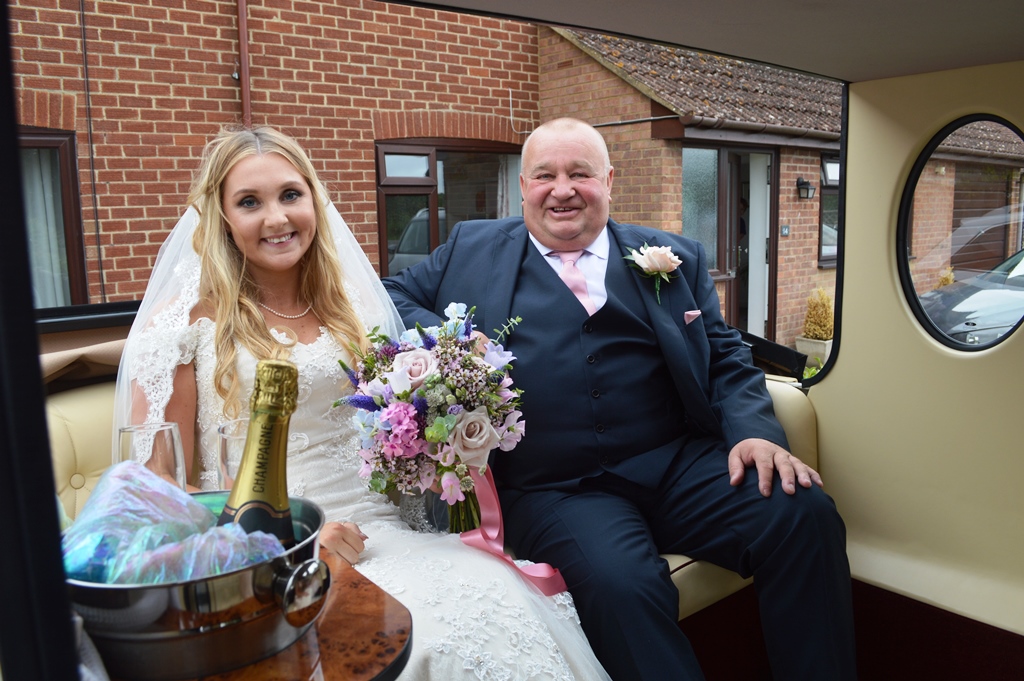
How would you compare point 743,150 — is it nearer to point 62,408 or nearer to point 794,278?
point 794,278

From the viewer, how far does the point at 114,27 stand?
6.14m

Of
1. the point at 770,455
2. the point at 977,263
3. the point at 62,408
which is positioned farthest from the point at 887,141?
the point at 62,408

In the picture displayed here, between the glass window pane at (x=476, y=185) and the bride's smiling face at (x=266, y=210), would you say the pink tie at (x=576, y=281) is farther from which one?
the glass window pane at (x=476, y=185)

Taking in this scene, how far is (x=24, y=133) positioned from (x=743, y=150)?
7705 mm

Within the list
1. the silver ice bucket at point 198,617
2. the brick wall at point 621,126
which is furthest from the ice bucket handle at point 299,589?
the brick wall at point 621,126

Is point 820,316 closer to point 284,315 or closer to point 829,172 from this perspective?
point 829,172

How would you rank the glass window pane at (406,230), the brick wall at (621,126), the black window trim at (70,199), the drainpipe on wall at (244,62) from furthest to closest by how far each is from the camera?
the brick wall at (621,126)
the glass window pane at (406,230)
the drainpipe on wall at (244,62)
the black window trim at (70,199)

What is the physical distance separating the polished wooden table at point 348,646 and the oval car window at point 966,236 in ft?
8.24

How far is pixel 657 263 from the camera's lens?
123 inches

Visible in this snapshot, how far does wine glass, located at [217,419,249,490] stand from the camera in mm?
1296

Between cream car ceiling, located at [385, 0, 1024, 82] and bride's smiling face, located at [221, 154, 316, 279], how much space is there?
77 cm

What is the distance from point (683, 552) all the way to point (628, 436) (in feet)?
1.44

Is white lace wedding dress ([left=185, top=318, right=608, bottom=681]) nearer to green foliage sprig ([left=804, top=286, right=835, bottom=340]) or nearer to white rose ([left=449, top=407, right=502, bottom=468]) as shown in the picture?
white rose ([left=449, top=407, right=502, bottom=468])

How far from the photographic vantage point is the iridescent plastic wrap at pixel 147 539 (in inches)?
40.8
